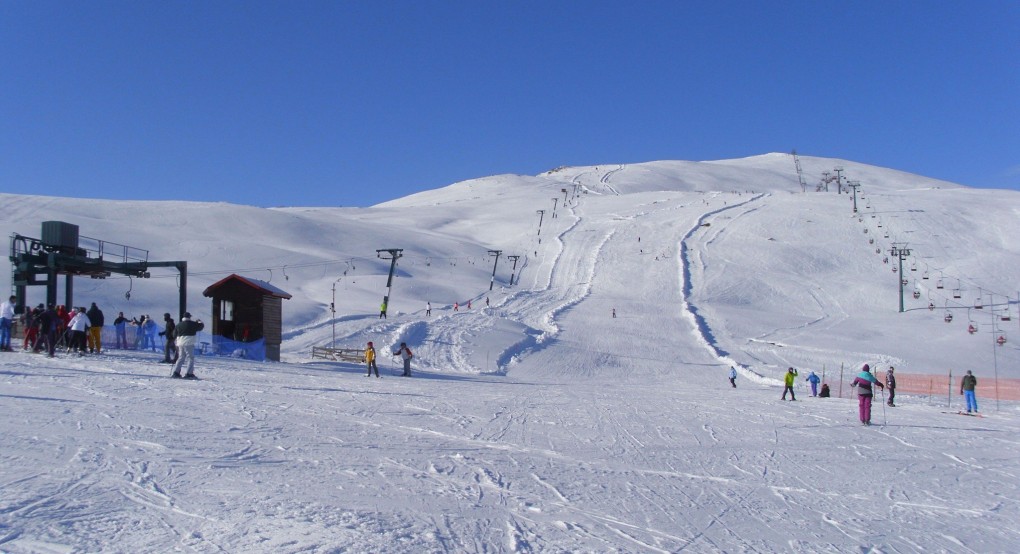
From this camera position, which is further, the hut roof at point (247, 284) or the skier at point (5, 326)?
the hut roof at point (247, 284)

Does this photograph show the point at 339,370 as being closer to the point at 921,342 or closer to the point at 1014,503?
the point at 1014,503

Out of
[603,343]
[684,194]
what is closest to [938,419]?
[603,343]

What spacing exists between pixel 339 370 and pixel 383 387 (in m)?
6.38

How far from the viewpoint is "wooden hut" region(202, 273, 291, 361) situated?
92.0 ft

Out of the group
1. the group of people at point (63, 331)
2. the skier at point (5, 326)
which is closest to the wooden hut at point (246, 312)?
the group of people at point (63, 331)

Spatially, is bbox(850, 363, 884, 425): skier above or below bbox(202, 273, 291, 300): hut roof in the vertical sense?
below

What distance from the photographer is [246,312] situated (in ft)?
93.3

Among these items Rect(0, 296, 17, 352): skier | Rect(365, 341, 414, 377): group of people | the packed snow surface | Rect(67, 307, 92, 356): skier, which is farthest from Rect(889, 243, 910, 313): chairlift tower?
Rect(0, 296, 17, 352): skier

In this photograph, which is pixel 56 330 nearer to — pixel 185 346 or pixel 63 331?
pixel 63 331

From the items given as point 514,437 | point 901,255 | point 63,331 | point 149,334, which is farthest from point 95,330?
point 901,255

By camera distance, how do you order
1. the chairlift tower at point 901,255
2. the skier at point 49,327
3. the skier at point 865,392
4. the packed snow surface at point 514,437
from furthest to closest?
1. the chairlift tower at point 901,255
2. the skier at point 49,327
3. the skier at point 865,392
4. the packed snow surface at point 514,437

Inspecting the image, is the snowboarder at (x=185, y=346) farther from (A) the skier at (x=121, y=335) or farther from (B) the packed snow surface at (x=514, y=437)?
(A) the skier at (x=121, y=335)

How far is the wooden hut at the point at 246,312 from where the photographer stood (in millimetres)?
28047

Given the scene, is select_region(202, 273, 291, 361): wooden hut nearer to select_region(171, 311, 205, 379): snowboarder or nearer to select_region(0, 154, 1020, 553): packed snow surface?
select_region(0, 154, 1020, 553): packed snow surface
